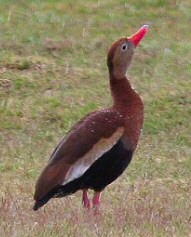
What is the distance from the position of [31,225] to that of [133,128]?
4.40 ft

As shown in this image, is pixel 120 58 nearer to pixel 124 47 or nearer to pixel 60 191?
pixel 124 47

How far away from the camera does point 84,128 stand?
7688 mm

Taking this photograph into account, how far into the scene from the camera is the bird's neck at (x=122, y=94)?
7978 mm

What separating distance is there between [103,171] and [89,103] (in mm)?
5419

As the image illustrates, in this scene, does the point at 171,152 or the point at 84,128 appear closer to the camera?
the point at 84,128

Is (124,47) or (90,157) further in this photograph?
(124,47)

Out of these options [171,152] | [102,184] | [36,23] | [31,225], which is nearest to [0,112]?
[171,152]

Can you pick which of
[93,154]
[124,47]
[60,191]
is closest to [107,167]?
[93,154]

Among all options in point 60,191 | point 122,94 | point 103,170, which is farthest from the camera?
point 122,94

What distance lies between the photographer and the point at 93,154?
7.61 metres

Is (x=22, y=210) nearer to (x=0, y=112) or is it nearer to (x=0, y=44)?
(x=0, y=112)

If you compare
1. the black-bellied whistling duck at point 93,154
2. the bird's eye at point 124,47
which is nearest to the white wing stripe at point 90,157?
the black-bellied whistling duck at point 93,154

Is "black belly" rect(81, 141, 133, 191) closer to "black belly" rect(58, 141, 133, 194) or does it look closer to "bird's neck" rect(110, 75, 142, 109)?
"black belly" rect(58, 141, 133, 194)

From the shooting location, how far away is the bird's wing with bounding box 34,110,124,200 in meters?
7.52
